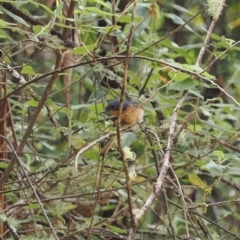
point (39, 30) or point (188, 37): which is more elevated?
point (39, 30)

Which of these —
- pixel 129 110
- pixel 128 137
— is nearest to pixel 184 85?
pixel 129 110

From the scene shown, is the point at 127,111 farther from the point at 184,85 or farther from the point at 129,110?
A: the point at 184,85

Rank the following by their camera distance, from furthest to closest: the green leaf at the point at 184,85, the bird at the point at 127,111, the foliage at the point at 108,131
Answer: the bird at the point at 127,111 → the green leaf at the point at 184,85 → the foliage at the point at 108,131

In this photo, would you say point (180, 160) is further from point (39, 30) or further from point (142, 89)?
point (39, 30)

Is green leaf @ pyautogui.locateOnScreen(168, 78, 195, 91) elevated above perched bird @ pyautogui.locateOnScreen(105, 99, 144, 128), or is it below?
Answer: above

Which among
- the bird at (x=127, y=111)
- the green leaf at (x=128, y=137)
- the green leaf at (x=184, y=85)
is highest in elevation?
the green leaf at (x=184, y=85)

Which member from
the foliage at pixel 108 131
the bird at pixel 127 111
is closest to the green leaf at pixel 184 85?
the foliage at pixel 108 131

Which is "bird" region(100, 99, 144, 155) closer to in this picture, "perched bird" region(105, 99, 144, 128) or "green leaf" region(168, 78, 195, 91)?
"perched bird" region(105, 99, 144, 128)

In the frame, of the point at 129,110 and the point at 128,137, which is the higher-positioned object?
the point at 129,110

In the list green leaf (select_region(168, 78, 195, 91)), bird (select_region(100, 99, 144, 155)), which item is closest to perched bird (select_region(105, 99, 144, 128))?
bird (select_region(100, 99, 144, 155))

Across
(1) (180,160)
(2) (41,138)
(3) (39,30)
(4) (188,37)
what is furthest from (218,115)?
→ (4) (188,37)

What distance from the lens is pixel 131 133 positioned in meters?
1.91

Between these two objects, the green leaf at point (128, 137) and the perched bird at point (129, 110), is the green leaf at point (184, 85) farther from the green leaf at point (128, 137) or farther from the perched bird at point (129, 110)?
the green leaf at point (128, 137)

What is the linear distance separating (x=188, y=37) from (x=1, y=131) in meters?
2.07
